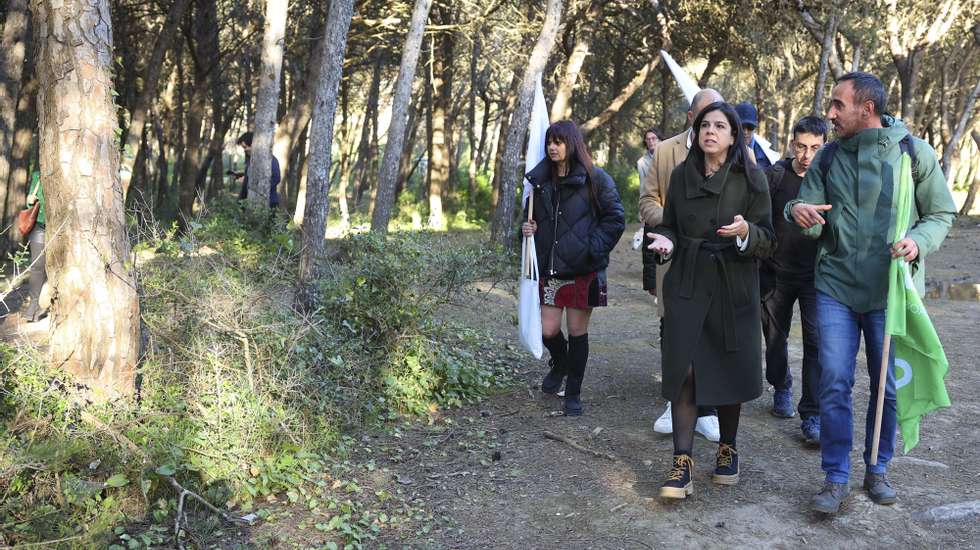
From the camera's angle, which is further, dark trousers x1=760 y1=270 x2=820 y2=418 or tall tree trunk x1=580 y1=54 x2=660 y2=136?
tall tree trunk x1=580 y1=54 x2=660 y2=136

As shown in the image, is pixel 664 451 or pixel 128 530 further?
pixel 664 451

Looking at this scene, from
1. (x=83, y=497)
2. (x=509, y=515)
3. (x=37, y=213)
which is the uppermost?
(x=37, y=213)

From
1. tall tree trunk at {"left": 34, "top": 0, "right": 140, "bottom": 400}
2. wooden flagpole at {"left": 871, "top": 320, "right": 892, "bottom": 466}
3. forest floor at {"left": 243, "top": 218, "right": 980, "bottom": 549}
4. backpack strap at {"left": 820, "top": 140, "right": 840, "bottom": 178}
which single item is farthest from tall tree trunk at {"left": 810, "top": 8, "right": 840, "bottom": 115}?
tall tree trunk at {"left": 34, "top": 0, "right": 140, "bottom": 400}

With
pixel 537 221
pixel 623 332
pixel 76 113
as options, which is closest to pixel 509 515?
pixel 537 221

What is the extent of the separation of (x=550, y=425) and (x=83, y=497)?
319 cm

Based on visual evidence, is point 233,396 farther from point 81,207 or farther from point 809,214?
point 809,214

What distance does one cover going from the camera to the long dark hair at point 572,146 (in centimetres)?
638

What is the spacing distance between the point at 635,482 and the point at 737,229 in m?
1.60

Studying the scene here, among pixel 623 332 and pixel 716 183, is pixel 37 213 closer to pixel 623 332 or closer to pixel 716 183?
pixel 623 332

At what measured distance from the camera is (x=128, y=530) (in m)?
4.27

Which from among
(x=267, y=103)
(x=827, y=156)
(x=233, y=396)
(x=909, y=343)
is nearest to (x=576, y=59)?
(x=267, y=103)

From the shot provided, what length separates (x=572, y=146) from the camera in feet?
21.0

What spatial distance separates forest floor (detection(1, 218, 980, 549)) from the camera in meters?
4.61

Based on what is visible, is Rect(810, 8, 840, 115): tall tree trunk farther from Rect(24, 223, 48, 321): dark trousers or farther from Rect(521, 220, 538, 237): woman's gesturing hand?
Rect(24, 223, 48, 321): dark trousers
